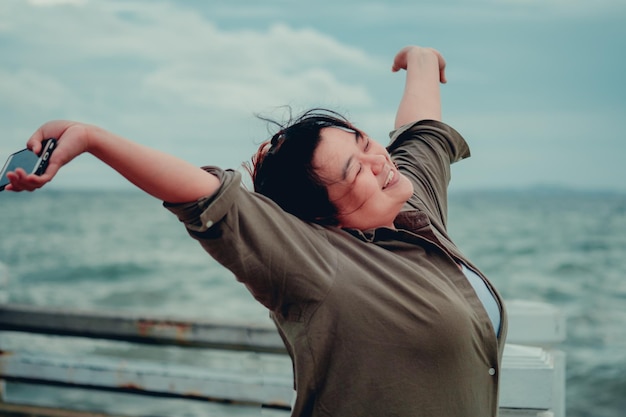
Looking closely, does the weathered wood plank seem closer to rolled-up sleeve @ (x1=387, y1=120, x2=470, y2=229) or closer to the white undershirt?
rolled-up sleeve @ (x1=387, y1=120, x2=470, y2=229)

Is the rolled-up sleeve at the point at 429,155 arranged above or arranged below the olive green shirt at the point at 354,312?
above

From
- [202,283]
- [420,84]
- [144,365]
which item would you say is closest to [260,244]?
[420,84]

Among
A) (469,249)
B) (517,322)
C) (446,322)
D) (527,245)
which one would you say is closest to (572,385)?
(517,322)

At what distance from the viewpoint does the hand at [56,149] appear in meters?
1.20

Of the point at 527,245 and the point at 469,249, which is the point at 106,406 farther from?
the point at 527,245

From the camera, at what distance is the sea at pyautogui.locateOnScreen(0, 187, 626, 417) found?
7.20m

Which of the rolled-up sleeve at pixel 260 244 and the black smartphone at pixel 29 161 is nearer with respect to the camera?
the black smartphone at pixel 29 161

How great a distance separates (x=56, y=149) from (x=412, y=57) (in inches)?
55.1

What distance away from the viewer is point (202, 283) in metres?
15.8

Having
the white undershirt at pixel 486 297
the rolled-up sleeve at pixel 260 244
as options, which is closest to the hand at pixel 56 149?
the rolled-up sleeve at pixel 260 244

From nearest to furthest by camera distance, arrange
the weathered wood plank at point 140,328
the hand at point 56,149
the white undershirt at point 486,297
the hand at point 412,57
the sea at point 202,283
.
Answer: the hand at point 56,149 → the white undershirt at point 486,297 → the hand at point 412,57 → the weathered wood plank at point 140,328 → the sea at point 202,283

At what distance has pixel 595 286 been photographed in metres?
15.1

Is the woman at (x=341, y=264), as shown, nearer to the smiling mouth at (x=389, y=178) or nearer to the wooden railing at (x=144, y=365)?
the smiling mouth at (x=389, y=178)

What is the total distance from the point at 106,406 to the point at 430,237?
472cm
